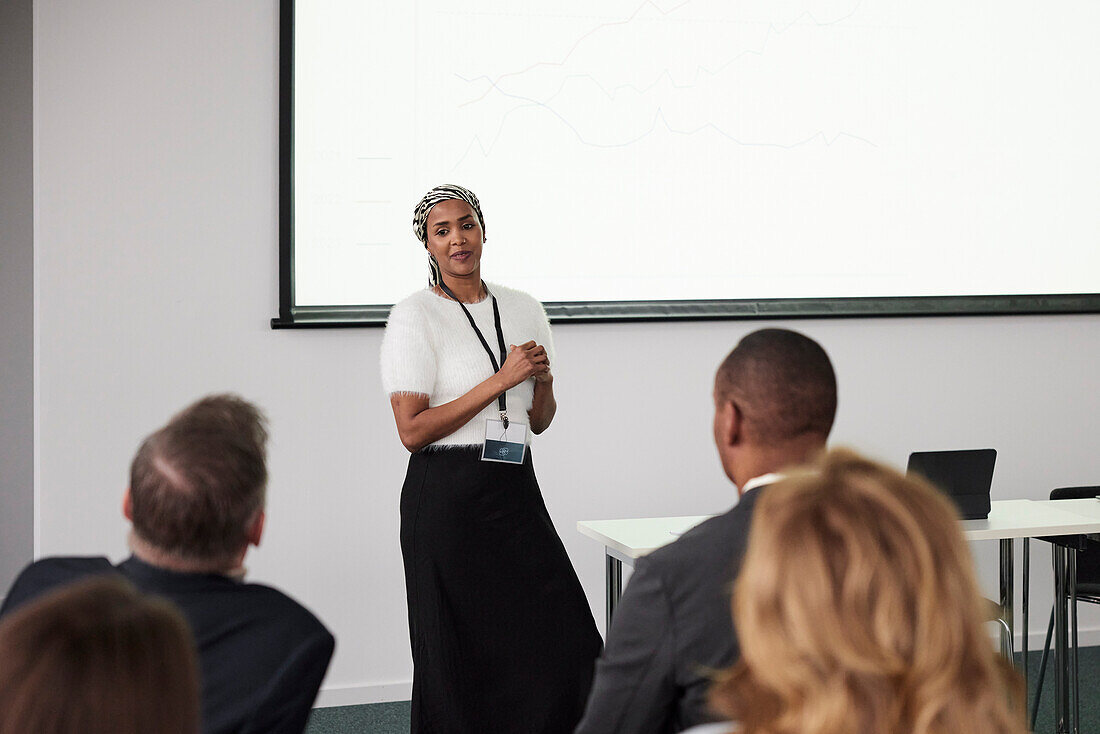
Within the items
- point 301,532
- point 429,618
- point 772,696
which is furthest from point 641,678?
point 301,532

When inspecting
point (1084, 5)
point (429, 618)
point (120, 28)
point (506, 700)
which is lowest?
point (506, 700)

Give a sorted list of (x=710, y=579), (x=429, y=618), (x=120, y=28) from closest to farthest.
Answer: (x=710, y=579) → (x=429, y=618) → (x=120, y=28)

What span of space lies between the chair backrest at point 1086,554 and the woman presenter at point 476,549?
6.13 feet

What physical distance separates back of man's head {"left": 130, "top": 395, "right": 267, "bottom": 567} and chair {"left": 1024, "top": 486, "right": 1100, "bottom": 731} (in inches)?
106

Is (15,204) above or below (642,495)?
above

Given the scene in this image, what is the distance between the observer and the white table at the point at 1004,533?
2.95 metres

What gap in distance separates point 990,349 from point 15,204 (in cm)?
412

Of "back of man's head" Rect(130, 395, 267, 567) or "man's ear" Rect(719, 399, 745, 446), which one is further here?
"man's ear" Rect(719, 399, 745, 446)

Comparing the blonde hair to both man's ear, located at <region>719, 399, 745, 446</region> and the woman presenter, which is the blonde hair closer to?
man's ear, located at <region>719, 399, 745, 446</region>

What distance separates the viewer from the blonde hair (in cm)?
83

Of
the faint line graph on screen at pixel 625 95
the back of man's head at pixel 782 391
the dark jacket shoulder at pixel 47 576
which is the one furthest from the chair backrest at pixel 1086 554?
the dark jacket shoulder at pixel 47 576

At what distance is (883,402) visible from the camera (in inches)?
168

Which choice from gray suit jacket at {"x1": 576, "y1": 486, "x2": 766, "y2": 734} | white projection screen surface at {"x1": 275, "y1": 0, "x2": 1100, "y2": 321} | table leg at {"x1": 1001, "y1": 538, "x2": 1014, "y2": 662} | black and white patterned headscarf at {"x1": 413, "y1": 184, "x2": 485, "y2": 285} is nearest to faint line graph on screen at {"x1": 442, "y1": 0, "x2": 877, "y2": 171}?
white projection screen surface at {"x1": 275, "y1": 0, "x2": 1100, "y2": 321}

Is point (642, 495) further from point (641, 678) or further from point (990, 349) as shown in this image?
point (641, 678)
